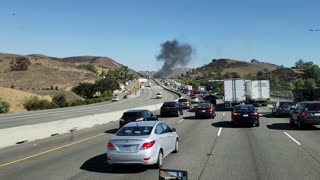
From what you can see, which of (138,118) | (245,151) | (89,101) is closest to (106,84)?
(89,101)

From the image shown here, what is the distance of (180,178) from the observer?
504cm

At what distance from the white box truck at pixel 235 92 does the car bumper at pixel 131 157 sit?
36.2m

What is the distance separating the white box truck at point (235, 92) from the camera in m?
47.8

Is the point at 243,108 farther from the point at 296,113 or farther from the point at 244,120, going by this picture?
the point at 296,113

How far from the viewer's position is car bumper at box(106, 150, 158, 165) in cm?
1230

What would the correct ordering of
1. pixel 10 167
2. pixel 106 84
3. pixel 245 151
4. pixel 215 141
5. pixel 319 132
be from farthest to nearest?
pixel 106 84
pixel 319 132
pixel 215 141
pixel 245 151
pixel 10 167

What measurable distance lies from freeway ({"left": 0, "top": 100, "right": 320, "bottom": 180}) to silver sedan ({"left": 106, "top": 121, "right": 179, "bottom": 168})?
13.2 inches

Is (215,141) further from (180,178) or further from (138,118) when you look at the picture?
(180,178)

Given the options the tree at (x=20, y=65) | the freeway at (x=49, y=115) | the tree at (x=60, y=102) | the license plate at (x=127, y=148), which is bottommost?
the freeway at (x=49, y=115)

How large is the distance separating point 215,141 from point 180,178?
48.2ft

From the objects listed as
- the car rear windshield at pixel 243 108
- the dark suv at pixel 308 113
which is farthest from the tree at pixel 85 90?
the dark suv at pixel 308 113

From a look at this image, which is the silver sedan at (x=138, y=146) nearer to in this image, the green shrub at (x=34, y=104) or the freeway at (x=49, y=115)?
the freeway at (x=49, y=115)

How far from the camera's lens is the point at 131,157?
12336 millimetres

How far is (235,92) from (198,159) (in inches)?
1361
